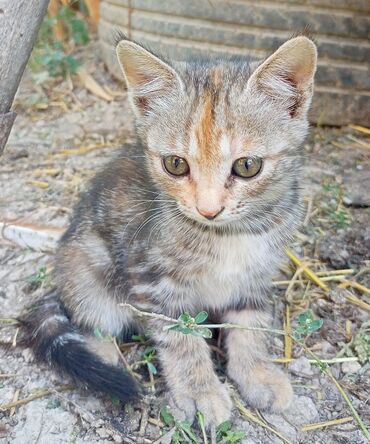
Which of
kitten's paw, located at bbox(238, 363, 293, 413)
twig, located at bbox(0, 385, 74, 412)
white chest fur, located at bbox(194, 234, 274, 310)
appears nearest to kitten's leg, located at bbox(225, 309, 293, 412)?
kitten's paw, located at bbox(238, 363, 293, 413)

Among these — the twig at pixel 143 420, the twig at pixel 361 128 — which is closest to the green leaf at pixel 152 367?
the twig at pixel 143 420

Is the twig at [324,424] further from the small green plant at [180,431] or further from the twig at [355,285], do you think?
the twig at [355,285]

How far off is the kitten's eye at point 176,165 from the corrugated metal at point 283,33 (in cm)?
144

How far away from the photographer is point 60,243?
2.05m

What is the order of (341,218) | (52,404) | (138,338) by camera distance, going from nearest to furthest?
(52,404)
(138,338)
(341,218)

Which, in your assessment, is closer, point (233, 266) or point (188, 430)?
point (188, 430)

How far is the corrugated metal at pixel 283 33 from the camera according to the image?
9.48 ft

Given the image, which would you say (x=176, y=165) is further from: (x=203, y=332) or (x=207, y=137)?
(x=203, y=332)

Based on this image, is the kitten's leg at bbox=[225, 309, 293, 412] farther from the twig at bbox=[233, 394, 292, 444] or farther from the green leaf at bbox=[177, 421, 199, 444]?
the green leaf at bbox=[177, 421, 199, 444]

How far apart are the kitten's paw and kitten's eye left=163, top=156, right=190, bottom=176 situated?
2.10 ft

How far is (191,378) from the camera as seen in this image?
1.70m

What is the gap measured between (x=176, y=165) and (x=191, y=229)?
215 mm

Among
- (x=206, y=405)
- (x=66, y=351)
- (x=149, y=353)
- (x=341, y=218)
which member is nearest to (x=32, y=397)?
(x=66, y=351)

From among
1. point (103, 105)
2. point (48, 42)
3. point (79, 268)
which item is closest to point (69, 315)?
point (79, 268)
